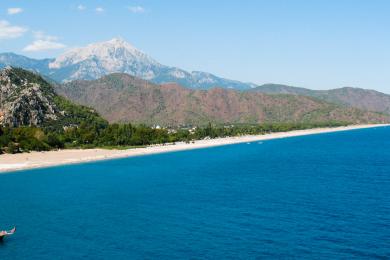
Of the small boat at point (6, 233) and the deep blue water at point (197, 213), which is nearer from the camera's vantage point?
the deep blue water at point (197, 213)

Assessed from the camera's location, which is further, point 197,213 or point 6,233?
point 197,213

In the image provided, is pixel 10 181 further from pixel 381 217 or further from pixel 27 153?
pixel 381 217

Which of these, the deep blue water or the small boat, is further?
the small boat

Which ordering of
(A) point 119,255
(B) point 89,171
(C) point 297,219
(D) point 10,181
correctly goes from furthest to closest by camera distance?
(B) point 89,171 → (D) point 10,181 → (C) point 297,219 → (A) point 119,255

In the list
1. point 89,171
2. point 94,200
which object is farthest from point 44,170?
point 94,200

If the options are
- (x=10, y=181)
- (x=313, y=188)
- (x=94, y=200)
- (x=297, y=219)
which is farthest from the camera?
(x=10, y=181)

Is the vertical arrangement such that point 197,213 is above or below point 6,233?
above

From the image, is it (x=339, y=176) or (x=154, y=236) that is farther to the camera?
(x=339, y=176)
